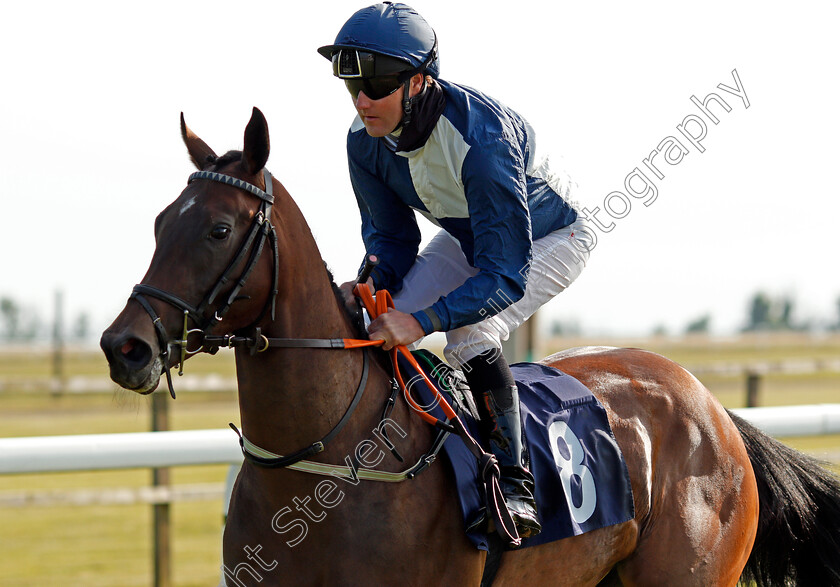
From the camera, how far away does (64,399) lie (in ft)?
68.8

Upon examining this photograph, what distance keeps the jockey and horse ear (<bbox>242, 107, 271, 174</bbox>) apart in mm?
440

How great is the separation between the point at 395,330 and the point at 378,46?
33.6 inches

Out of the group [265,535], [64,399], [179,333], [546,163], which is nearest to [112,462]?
[265,535]

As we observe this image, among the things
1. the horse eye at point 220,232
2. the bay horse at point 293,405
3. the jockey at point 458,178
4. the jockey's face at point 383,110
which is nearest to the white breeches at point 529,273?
the jockey at point 458,178

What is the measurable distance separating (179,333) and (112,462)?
6.92ft

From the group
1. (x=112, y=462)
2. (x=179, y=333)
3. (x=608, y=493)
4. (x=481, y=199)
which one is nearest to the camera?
(x=179, y=333)

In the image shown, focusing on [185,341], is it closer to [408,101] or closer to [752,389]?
[408,101]

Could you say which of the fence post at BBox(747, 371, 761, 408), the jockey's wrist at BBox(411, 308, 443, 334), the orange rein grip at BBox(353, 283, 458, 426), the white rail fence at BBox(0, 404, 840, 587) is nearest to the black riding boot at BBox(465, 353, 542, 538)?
the orange rein grip at BBox(353, 283, 458, 426)

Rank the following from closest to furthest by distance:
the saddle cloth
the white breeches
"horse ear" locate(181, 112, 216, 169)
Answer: "horse ear" locate(181, 112, 216, 169), the saddle cloth, the white breeches

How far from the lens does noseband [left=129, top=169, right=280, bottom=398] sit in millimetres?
2240

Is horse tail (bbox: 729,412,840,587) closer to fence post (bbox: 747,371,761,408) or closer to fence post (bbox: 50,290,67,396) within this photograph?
fence post (bbox: 747,371,761,408)

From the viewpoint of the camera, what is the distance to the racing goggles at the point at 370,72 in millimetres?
2736

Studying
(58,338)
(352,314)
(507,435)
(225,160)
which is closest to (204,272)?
(225,160)

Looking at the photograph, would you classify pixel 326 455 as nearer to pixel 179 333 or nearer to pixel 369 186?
pixel 179 333
